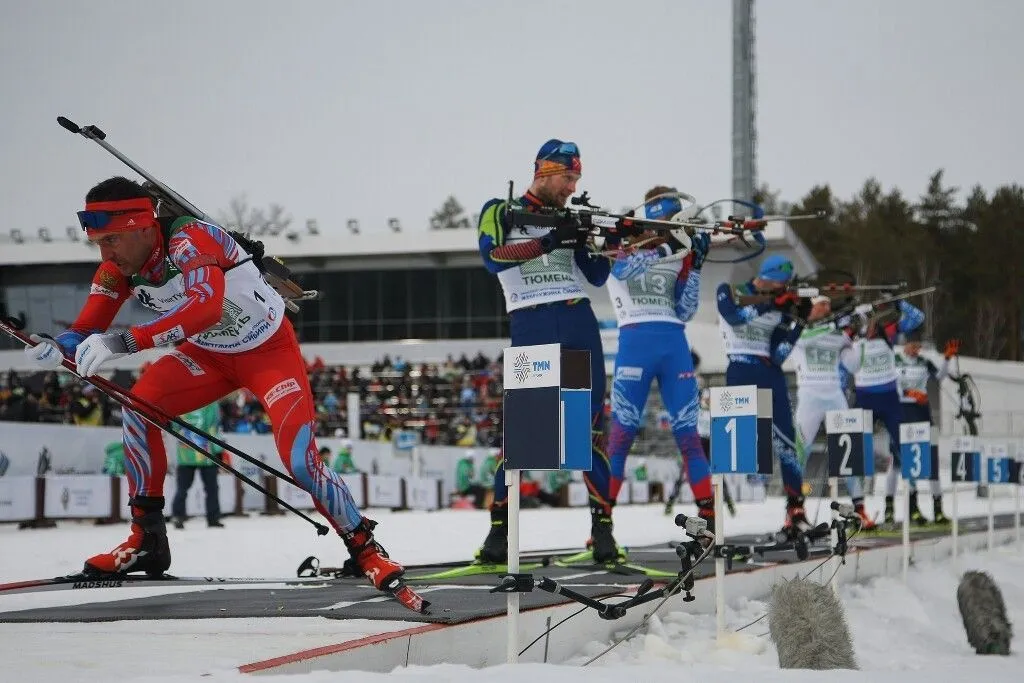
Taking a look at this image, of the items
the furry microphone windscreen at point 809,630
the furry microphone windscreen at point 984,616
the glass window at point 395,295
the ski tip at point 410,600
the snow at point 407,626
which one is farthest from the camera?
the glass window at point 395,295

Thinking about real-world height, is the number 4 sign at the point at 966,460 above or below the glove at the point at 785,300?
below

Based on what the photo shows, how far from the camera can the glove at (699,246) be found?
8828mm

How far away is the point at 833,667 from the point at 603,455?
321 cm

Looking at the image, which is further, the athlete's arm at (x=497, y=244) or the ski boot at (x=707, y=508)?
the ski boot at (x=707, y=508)

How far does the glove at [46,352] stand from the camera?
5.98m

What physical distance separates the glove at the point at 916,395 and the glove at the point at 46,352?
12.0m

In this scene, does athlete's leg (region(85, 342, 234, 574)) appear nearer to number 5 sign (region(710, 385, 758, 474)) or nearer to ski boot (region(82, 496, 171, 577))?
ski boot (region(82, 496, 171, 577))

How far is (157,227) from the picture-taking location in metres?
6.23

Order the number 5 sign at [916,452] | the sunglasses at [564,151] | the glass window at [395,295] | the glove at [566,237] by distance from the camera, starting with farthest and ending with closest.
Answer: the glass window at [395,295] < the number 5 sign at [916,452] < the sunglasses at [564,151] < the glove at [566,237]

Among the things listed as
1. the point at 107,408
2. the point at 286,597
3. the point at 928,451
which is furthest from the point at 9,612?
the point at 107,408

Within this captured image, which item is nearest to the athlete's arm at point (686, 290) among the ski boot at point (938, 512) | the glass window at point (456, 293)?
the ski boot at point (938, 512)

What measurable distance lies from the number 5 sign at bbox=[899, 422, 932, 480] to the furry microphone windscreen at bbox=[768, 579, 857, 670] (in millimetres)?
5251

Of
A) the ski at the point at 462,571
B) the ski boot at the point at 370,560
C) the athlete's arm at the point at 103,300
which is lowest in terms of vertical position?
the ski at the point at 462,571

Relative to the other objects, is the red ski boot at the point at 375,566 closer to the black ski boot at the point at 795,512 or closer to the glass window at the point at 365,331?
the black ski boot at the point at 795,512
